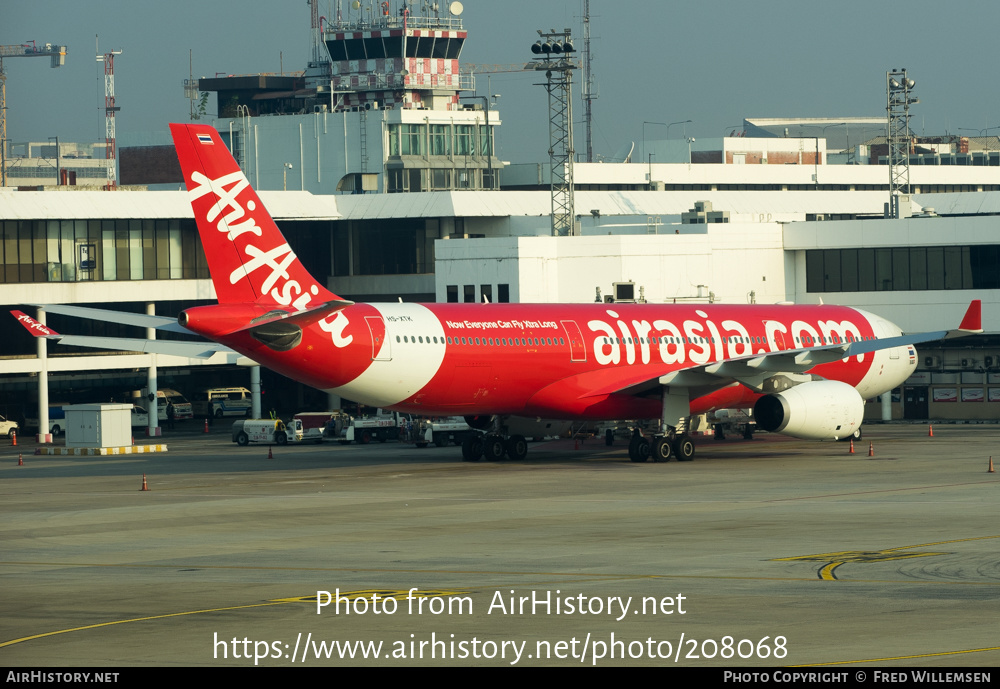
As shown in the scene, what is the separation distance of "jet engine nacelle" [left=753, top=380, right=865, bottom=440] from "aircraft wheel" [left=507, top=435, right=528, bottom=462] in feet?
26.1

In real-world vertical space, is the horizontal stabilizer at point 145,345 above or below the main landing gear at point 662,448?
above

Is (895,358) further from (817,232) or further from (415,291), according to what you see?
(415,291)

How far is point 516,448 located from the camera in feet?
160

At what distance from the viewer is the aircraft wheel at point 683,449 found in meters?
46.5

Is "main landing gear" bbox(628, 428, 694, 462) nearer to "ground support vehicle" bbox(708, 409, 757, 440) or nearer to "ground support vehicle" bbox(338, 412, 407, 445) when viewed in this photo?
"ground support vehicle" bbox(708, 409, 757, 440)

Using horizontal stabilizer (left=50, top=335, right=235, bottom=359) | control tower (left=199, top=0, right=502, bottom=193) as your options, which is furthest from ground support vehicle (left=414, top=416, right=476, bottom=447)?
control tower (left=199, top=0, right=502, bottom=193)

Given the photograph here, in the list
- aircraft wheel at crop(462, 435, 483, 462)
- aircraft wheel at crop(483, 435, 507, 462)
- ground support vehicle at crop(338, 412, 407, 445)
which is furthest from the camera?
ground support vehicle at crop(338, 412, 407, 445)

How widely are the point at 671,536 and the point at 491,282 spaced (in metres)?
44.9

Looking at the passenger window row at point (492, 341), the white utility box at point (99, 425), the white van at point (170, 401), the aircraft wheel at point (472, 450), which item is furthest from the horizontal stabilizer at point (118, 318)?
the white van at point (170, 401)

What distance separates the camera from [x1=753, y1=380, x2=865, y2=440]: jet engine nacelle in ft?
149

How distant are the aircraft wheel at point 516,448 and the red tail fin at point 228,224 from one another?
→ 37.1 feet

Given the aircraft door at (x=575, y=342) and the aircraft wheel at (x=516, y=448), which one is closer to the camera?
the aircraft door at (x=575, y=342)

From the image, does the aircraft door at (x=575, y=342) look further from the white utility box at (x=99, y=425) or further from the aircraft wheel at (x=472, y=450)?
the white utility box at (x=99, y=425)

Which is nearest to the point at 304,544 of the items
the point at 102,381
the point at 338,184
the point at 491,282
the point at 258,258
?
the point at 258,258
